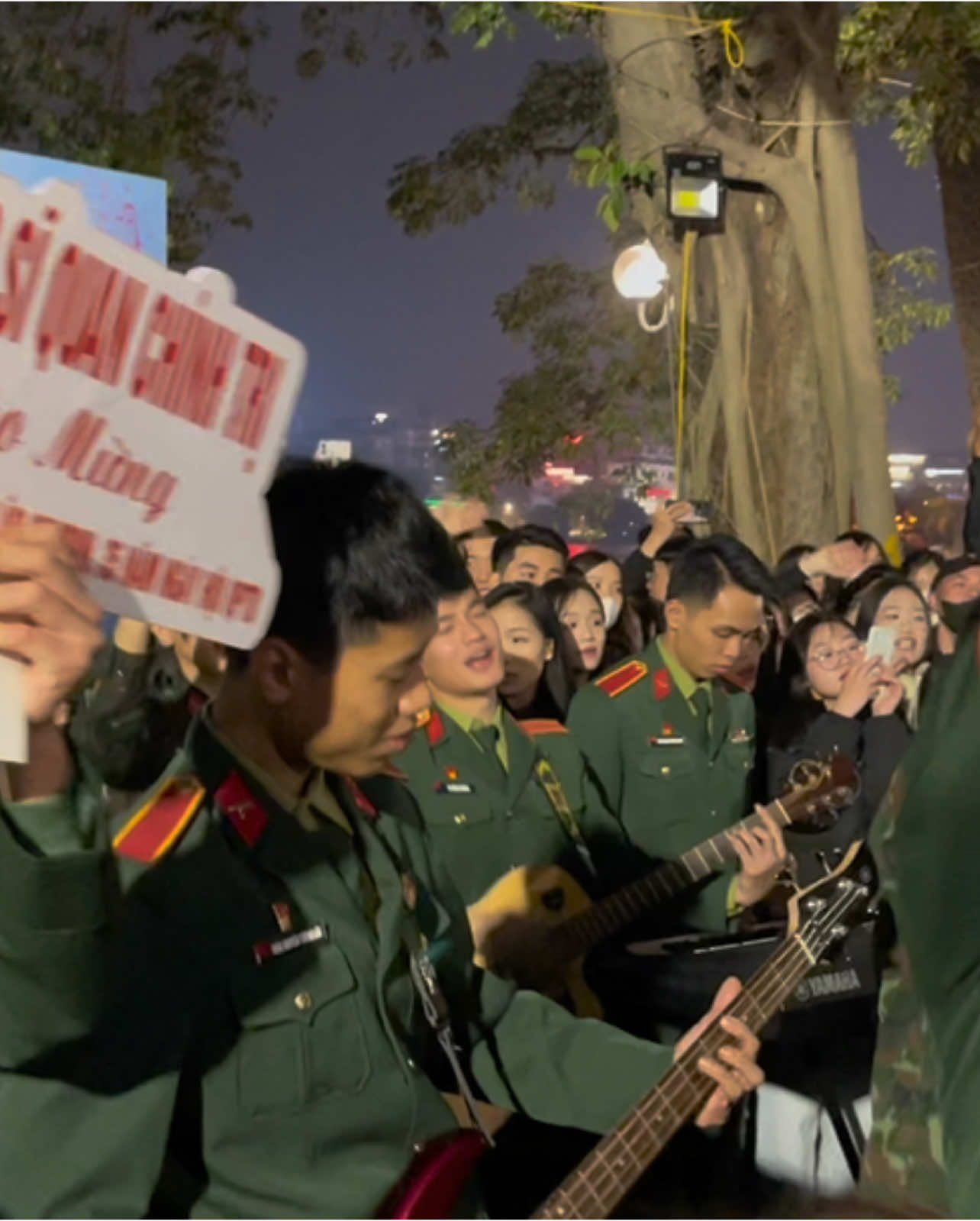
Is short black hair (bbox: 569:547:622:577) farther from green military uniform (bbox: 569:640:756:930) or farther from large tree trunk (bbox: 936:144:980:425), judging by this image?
large tree trunk (bbox: 936:144:980:425)

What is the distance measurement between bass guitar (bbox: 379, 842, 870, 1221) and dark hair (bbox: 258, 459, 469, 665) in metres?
0.50

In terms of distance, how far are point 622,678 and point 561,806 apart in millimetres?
691

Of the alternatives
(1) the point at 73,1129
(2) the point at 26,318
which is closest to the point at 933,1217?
(1) the point at 73,1129

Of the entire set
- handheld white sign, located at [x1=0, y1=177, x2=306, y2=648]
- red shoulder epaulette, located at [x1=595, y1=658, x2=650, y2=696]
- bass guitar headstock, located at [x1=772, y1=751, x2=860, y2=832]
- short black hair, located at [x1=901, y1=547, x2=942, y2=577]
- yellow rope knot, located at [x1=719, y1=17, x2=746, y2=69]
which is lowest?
bass guitar headstock, located at [x1=772, y1=751, x2=860, y2=832]

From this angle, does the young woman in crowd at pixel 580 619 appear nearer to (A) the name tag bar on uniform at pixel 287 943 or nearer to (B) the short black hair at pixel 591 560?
(B) the short black hair at pixel 591 560

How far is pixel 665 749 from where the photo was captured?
Answer: 3344mm

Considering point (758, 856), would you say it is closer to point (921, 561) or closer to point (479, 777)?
point (479, 777)

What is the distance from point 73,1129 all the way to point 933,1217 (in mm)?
780

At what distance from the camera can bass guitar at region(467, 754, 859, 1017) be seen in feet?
8.08

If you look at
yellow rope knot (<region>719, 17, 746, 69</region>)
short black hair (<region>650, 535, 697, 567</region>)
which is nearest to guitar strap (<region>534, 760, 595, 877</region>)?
short black hair (<region>650, 535, 697, 567</region>)

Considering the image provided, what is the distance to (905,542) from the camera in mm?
11547

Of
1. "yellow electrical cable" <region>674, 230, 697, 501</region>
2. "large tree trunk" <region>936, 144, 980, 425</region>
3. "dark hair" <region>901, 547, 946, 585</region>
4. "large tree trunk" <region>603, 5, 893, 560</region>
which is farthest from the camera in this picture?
"large tree trunk" <region>936, 144, 980, 425</region>

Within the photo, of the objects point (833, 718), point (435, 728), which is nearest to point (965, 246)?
point (833, 718)

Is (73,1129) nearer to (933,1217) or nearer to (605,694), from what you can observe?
(933,1217)
